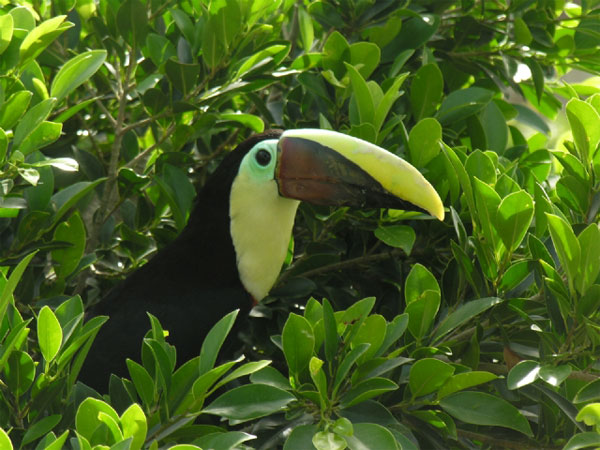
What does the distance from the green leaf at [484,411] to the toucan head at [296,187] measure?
0.50 meters

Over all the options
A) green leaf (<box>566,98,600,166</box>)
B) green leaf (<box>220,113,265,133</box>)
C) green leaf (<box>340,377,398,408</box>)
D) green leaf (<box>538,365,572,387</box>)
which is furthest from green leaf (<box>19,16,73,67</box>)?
green leaf (<box>538,365,572,387</box>)

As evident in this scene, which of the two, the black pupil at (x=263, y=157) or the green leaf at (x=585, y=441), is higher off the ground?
the black pupil at (x=263, y=157)

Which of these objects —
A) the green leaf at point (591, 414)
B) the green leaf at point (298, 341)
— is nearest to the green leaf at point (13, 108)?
the green leaf at point (298, 341)

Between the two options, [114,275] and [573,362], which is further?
[114,275]

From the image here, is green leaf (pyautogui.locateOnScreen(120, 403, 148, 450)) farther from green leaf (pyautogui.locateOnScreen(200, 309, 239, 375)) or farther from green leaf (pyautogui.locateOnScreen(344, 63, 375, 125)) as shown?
green leaf (pyautogui.locateOnScreen(344, 63, 375, 125))

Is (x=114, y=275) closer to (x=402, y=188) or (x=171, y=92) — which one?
(x=171, y=92)

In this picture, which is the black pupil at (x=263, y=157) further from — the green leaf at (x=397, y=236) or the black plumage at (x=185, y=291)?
the green leaf at (x=397, y=236)

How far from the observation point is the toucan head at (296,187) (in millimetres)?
2234

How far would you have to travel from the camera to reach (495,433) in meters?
2.03

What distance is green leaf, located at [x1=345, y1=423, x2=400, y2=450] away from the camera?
1.59 m

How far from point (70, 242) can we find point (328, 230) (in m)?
0.70

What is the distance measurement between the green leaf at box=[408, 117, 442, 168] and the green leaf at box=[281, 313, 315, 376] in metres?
0.70

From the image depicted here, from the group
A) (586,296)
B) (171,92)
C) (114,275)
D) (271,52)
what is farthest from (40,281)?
(586,296)

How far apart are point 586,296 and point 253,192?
116 centimetres
